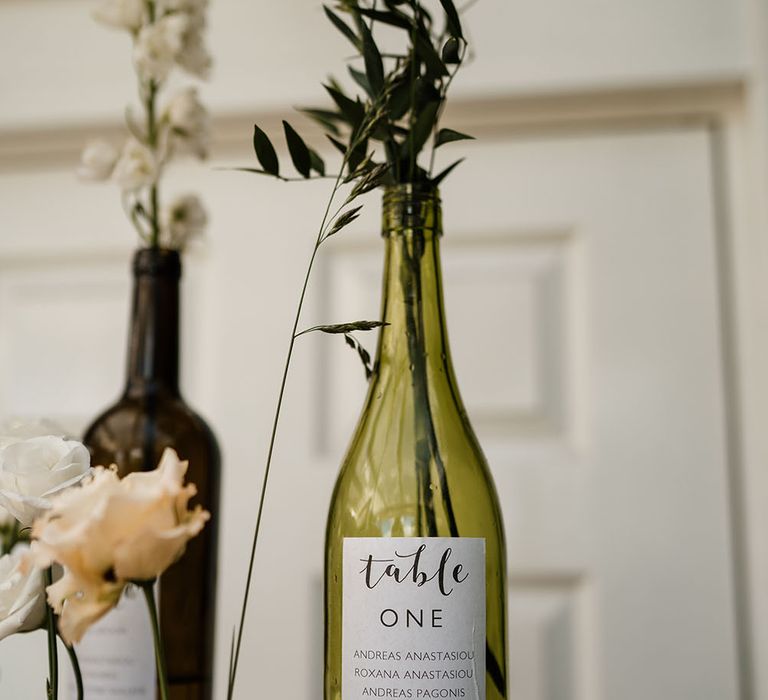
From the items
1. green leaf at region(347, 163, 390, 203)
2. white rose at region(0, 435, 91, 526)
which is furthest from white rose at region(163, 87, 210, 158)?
white rose at region(0, 435, 91, 526)

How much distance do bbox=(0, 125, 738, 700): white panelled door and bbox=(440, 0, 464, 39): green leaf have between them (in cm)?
53

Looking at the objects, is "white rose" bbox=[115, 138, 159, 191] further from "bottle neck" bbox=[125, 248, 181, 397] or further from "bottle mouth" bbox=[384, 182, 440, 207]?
"bottle mouth" bbox=[384, 182, 440, 207]

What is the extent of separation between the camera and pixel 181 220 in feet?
2.23

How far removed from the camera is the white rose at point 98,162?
0.66 metres

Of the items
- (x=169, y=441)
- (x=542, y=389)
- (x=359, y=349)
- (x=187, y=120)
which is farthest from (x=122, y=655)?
(x=542, y=389)

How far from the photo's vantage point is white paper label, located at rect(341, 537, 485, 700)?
0.45 meters

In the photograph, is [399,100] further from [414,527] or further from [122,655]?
[122,655]

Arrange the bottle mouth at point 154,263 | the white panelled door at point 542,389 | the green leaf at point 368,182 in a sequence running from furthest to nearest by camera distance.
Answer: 1. the white panelled door at point 542,389
2. the bottle mouth at point 154,263
3. the green leaf at point 368,182

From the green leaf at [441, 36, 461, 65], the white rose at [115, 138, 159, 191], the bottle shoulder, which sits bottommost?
the bottle shoulder

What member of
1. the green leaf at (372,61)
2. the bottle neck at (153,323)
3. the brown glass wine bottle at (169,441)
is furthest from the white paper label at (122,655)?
the green leaf at (372,61)

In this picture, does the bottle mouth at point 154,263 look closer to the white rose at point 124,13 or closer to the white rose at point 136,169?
the white rose at point 136,169

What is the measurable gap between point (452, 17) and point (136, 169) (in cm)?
26

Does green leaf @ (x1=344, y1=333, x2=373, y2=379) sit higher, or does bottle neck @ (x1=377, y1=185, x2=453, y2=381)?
bottle neck @ (x1=377, y1=185, x2=453, y2=381)

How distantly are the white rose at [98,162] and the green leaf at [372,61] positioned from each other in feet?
0.75
